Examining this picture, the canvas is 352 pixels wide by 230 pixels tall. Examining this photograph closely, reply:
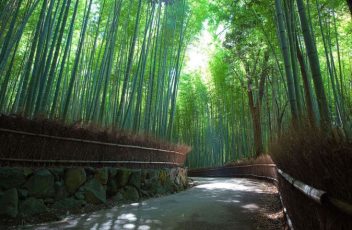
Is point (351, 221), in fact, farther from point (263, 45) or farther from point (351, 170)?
point (263, 45)

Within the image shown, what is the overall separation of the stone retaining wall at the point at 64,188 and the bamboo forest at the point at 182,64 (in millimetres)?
905

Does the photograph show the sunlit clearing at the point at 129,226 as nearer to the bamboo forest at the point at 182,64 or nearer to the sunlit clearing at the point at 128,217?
the sunlit clearing at the point at 128,217

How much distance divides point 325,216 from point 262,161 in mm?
8214

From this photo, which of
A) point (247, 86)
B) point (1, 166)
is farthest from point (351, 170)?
point (247, 86)

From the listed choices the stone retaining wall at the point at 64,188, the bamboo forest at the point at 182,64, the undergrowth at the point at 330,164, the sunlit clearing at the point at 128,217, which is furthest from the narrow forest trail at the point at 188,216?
the undergrowth at the point at 330,164

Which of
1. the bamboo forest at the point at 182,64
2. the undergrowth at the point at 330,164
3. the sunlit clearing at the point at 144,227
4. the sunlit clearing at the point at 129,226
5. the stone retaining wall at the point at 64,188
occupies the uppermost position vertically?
the bamboo forest at the point at 182,64

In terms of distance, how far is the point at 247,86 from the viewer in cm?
1272

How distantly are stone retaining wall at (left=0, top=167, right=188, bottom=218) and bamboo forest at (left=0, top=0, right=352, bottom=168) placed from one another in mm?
905

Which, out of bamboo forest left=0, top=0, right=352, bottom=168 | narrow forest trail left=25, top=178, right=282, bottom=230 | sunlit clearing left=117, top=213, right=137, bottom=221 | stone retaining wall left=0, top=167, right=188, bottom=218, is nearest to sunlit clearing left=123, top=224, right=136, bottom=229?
narrow forest trail left=25, top=178, right=282, bottom=230

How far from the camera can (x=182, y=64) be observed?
13.1 m

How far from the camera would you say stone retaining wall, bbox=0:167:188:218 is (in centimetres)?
382

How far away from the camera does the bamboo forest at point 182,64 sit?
183 inches

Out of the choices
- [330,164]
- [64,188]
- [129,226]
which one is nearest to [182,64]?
[64,188]

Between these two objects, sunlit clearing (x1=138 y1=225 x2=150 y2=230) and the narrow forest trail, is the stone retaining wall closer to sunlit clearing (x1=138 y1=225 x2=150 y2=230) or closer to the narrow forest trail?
the narrow forest trail
